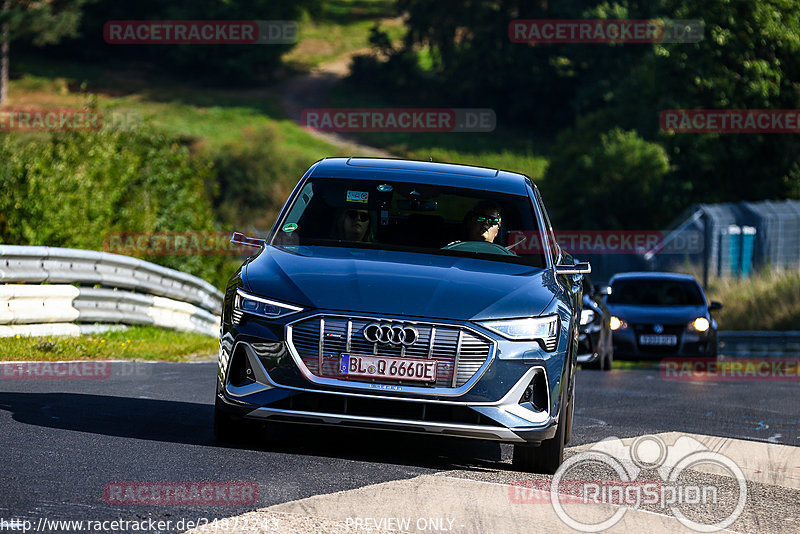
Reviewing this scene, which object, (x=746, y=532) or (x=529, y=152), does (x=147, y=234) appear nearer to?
(x=746, y=532)

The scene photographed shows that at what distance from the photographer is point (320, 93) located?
11225cm

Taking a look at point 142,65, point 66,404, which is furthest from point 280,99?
point 66,404

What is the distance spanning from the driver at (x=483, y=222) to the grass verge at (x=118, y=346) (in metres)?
5.95

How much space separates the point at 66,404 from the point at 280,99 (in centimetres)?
10337

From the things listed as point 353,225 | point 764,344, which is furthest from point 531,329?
point 764,344

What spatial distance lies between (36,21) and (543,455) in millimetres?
95400

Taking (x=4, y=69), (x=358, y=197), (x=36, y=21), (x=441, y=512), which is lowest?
(x=441, y=512)

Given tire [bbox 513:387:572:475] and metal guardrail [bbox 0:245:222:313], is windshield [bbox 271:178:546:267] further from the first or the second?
metal guardrail [bbox 0:245:222:313]

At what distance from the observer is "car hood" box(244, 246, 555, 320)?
7.19 m

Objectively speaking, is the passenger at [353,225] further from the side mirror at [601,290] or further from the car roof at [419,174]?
the side mirror at [601,290]

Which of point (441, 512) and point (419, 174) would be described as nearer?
point (441, 512)

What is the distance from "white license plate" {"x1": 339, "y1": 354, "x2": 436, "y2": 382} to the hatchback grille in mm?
25

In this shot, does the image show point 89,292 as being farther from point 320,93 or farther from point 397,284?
point 320,93

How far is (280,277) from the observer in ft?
24.6
